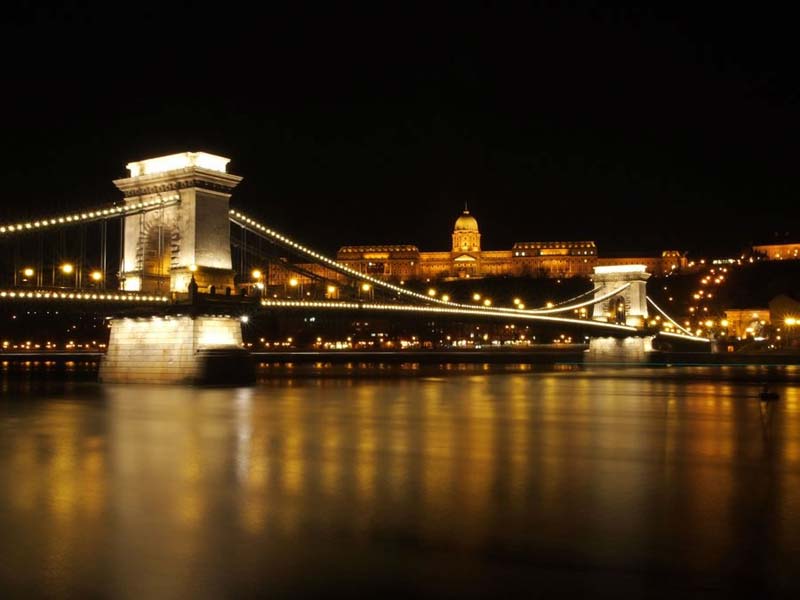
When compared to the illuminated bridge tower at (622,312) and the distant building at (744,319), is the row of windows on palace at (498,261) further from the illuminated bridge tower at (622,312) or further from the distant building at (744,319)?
the illuminated bridge tower at (622,312)

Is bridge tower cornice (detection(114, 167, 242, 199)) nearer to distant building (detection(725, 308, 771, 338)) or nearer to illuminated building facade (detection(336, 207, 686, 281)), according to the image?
distant building (detection(725, 308, 771, 338))

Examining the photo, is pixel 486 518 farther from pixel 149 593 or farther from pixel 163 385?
pixel 163 385

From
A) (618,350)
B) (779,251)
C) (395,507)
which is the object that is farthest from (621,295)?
(779,251)

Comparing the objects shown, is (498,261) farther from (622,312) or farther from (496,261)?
(622,312)

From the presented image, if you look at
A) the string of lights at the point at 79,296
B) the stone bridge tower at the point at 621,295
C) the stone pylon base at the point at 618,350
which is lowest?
the stone pylon base at the point at 618,350

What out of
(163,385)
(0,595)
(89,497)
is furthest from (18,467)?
(163,385)

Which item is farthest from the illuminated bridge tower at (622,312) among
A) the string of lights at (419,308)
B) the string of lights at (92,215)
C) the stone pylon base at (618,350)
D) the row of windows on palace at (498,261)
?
the row of windows on palace at (498,261)

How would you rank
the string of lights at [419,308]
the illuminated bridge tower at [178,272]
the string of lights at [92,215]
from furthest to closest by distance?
the string of lights at [419,308] < the illuminated bridge tower at [178,272] < the string of lights at [92,215]

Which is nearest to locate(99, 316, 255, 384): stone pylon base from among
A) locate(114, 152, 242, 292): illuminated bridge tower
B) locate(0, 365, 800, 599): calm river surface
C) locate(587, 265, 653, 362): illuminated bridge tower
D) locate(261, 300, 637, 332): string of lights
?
locate(114, 152, 242, 292): illuminated bridge tower
